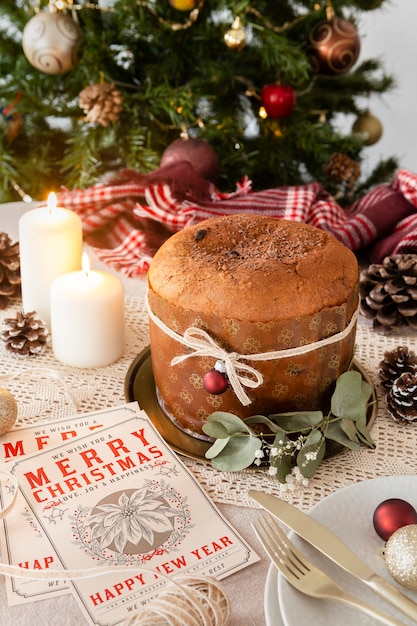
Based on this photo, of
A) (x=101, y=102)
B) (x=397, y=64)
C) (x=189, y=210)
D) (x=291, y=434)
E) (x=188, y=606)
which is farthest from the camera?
(x=397, y=64)

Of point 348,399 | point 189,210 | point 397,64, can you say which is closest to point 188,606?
point 348,399

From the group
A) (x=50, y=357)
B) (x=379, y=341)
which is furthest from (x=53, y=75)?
(x=379, y=341)

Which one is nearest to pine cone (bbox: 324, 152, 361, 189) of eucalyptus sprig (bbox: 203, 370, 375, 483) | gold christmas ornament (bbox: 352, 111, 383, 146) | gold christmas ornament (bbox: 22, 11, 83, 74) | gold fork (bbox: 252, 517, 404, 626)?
gold christmas ornament (bbox: 352, 111, 383, 146)

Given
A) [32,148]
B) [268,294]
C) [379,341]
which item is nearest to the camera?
[268,294]

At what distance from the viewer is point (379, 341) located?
1.09m

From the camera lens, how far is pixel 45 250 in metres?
1.03

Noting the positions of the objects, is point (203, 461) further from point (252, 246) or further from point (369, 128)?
point (369, 128)

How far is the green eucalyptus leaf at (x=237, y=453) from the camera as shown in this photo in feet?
2.56

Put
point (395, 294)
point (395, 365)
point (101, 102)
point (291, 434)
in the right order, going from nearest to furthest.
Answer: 1. point (291, 434)
2. point (395, 365)
3. point (395, 294)
4. point (101, 102)

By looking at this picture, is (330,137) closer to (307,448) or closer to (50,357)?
(50,357)

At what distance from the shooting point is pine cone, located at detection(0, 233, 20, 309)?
1.15 metres

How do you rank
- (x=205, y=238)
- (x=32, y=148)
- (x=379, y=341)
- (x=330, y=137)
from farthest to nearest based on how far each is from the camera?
(x=32, y=148) → (x=330, y=137) → (x=379, y=341) → (x=205, y=238)

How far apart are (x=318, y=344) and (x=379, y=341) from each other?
13.1 inches

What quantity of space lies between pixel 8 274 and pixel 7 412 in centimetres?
38
